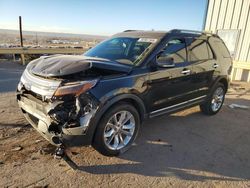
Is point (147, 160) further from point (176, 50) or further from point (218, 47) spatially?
point (218, 47)

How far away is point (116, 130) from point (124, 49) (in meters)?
1.54

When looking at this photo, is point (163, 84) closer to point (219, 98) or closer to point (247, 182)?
point (247, 182)

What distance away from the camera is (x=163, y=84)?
158 inches

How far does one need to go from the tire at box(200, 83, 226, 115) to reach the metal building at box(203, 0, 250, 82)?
16.2 feet

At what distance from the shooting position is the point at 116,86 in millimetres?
3258

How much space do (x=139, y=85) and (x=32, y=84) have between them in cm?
156

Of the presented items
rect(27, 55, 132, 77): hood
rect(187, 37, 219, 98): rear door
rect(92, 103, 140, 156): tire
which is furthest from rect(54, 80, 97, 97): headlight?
rect(187, 37, 219, 98): rear door

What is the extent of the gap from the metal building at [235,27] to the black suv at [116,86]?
5.48 meters

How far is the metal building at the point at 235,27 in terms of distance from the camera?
31.4 feet

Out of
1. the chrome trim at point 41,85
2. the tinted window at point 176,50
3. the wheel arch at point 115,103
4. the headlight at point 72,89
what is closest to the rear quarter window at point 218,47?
the tinted window at point 176,50

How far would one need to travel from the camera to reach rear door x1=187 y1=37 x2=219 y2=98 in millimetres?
4652

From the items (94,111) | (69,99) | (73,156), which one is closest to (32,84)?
(69,99)

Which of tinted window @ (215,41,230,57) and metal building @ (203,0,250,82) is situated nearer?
tinted window @ (215,41,230,57)

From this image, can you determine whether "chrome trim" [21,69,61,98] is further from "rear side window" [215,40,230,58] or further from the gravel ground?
"rear side window" [215,40,230,58]
